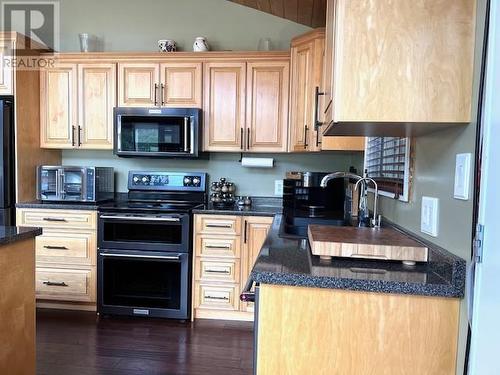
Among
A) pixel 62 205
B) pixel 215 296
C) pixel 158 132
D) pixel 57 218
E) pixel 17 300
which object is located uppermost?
pixel 158 132

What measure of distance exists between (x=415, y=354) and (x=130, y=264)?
2257mm

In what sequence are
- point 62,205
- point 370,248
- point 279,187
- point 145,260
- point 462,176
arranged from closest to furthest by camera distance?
point 462,176 → point 370,248 → point 145,260 → point 62,205 → point 279,187

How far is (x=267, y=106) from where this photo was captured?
2988 millimetres

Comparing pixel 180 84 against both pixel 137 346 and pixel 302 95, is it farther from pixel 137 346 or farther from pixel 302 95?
pixel 137 346

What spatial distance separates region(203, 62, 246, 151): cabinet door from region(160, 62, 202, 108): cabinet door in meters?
0.07

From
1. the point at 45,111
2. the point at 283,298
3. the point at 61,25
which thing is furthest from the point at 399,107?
the point at 61,25

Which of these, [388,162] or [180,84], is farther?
[180,84]

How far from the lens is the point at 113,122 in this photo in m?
3.06

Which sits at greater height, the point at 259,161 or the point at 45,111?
the point at 45,111

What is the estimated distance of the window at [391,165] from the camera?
146cm

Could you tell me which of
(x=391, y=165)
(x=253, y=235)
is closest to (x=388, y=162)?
(x=391, y=165)

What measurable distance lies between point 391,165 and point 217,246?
59.7 inches

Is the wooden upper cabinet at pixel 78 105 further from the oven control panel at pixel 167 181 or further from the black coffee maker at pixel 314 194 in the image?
the black coffee maker at pixel 314 194

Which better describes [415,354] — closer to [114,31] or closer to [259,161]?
[259,161]
